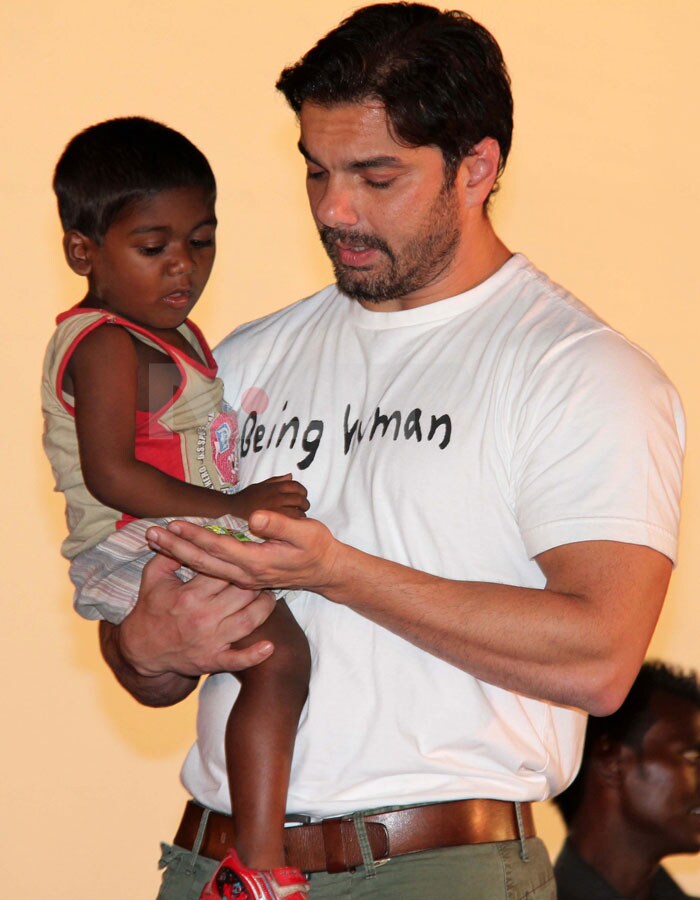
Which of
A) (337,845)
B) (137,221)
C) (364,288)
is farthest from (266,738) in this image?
(137,221)

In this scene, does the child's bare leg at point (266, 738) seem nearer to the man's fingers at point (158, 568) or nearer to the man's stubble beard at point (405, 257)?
the man's fingers at point (158, 568)

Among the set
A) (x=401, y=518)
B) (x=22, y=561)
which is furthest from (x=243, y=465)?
(x=22, y=561)

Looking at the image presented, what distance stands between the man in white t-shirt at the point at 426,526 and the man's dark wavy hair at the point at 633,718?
125cm

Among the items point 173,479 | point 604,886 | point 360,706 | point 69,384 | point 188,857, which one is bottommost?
point 604,886

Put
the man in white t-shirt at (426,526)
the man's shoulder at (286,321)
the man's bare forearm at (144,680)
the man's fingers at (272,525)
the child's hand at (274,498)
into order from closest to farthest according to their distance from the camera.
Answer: the man's fingers at (272,525)
the man in white t-shirt at (426,526)
the child's hand at (274,498)
the man's bare forearm at (144,680)
the man's shoulder at (286,321)

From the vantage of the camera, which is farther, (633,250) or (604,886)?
(633,250)

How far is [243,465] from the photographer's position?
6.91 ft

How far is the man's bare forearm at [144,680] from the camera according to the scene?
206cm

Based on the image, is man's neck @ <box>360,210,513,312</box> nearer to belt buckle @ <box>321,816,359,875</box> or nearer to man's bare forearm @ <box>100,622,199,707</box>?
man's bare forearm @ <box>100,622,199,707</box>

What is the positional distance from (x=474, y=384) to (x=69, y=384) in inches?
23.8

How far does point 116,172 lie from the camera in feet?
6.68

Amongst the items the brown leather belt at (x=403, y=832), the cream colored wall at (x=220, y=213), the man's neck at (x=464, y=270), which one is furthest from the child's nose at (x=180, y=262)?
the cream colored wall at (x=220, y=213)

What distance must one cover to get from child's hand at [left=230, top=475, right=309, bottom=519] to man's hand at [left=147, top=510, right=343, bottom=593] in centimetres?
15

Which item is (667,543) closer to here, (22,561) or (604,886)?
(604,886)
